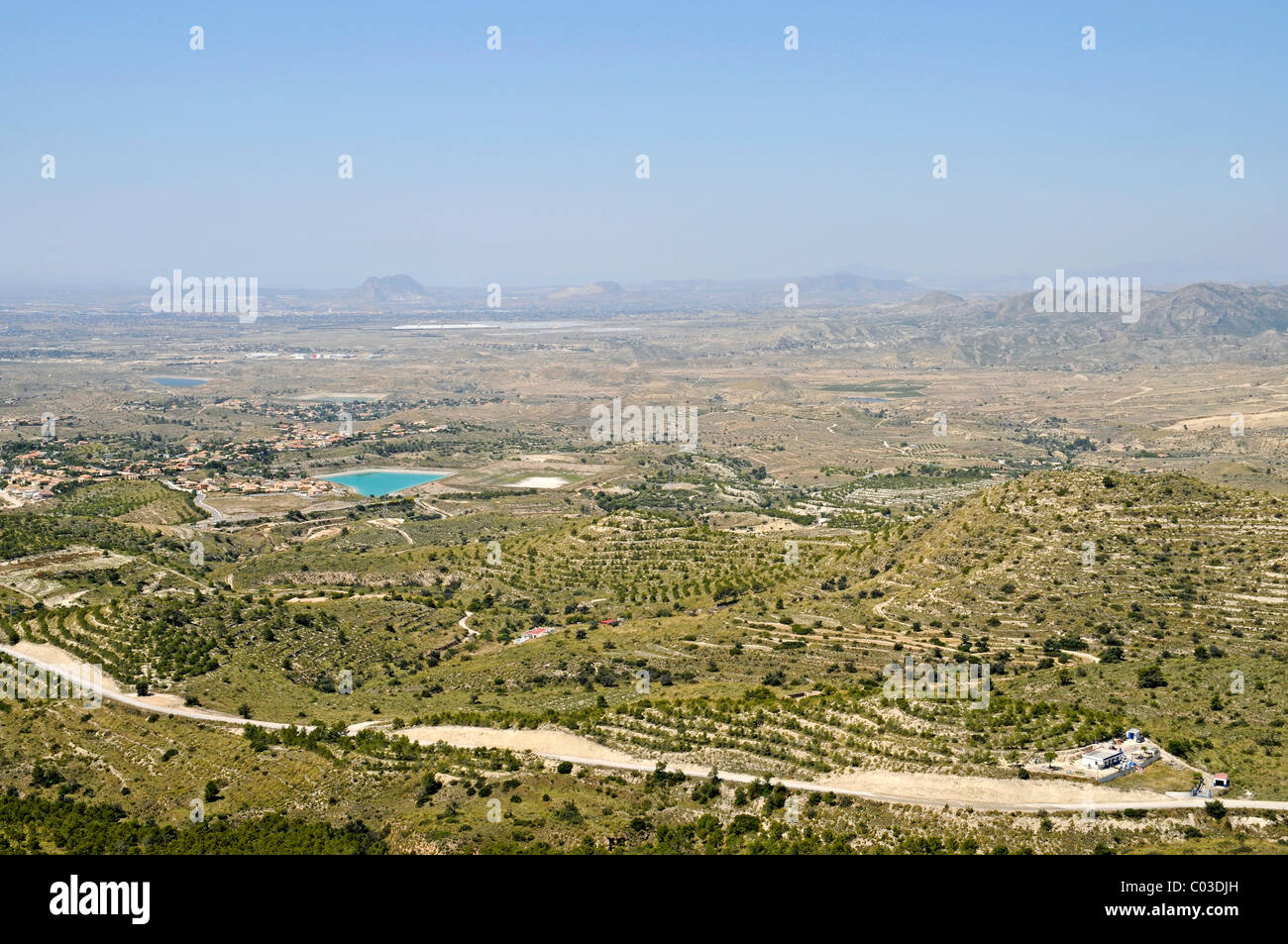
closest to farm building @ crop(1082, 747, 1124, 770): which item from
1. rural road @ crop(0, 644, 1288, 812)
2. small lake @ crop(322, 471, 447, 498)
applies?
rural road @ crop(0, 644, 1288, 812)

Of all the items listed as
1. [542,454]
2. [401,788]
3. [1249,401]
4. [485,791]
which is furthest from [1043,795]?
[1249,401]

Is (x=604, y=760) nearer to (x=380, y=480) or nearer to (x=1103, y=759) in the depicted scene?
(x=1103, y=759)

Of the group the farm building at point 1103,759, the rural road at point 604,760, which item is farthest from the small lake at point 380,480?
the farm building at point 1103,759

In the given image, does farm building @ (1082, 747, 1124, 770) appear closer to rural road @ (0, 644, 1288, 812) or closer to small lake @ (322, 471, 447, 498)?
rural road @ (0, 644, 1288, 812)

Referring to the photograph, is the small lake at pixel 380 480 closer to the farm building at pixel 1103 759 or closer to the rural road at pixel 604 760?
the rural road at pixel 604 760
